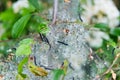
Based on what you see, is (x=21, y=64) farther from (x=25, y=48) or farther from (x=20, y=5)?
(x=20, y=5)

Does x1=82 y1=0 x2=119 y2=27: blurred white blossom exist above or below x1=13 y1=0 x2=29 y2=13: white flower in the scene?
below

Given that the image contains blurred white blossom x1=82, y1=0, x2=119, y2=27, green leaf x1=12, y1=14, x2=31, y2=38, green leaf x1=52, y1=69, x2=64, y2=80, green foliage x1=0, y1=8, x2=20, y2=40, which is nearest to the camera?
green leaf x1=52, y1=69, x2=64, y2=80

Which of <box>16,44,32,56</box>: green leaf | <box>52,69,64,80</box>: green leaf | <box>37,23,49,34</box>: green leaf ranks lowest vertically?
<box>52,69,64,80</box>: green leaf

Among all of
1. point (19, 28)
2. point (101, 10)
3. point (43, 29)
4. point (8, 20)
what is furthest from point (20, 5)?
point (43, 29)

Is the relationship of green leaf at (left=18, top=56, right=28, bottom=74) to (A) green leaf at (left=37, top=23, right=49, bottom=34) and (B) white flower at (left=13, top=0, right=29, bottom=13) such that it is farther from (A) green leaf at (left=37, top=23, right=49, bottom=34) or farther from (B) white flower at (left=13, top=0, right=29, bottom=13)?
(B) white flower at (left=13, top=0, right=29, bottom=13)

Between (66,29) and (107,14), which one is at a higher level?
(66,29)

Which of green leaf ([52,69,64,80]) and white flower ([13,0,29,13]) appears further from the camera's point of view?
white flower ([13,0,29,13])

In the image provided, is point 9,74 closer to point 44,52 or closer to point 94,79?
point 44,52

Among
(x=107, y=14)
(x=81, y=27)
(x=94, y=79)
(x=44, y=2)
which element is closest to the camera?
(x=94, y=79)

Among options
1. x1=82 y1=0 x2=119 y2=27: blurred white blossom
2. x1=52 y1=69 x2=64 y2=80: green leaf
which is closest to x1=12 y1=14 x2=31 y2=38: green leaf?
x1=52 y1=69 x2=64 y2=80: green leaf

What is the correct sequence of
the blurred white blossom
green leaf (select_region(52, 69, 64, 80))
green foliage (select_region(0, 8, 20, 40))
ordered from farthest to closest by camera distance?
green foliage (select_region(0, 8, 20, 40)), the blurred white blossom, green leaf (select_region(52, 69, 64, 80))

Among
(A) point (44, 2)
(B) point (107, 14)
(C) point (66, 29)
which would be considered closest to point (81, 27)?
(C) point (66, 29)
